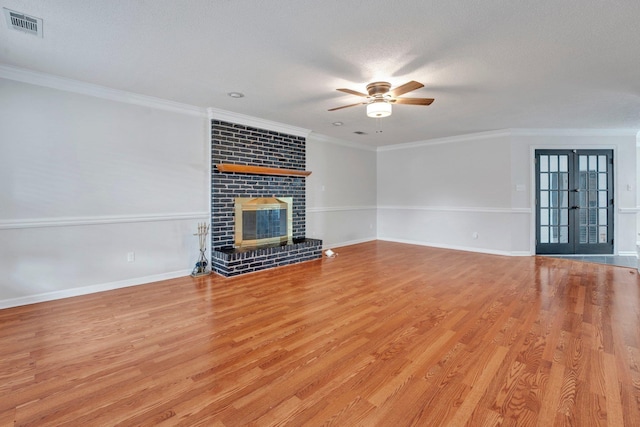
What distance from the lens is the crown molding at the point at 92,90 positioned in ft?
9.98

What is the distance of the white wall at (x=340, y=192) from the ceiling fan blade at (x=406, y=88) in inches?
119

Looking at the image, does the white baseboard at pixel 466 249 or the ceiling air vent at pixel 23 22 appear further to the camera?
the white baseboard at pixel 466 249

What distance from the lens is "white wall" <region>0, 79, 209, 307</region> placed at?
307cm

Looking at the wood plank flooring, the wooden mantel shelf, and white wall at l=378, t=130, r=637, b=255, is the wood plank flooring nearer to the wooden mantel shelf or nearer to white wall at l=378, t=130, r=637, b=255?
the wooden mantel shelf

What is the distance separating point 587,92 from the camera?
363 cm

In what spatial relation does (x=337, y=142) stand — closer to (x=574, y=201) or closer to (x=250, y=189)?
(x=250, y=189)

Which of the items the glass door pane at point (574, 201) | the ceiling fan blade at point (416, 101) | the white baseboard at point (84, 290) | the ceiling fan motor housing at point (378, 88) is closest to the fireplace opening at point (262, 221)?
the white baseboard at point (84, 290)

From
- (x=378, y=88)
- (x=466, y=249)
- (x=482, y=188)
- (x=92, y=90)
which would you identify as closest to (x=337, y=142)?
(x=482, y=188)

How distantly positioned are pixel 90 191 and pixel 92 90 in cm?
119

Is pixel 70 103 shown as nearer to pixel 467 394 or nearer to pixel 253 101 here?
pixel 253 101

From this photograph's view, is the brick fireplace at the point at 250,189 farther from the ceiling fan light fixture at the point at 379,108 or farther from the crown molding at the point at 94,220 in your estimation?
the ceiling fan light fixture at the point at 379,108

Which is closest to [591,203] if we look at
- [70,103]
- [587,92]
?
[587,92]

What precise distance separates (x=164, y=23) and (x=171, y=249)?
2877 millimetres

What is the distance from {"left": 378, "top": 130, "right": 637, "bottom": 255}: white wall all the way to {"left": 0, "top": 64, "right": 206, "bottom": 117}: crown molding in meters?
4.89
